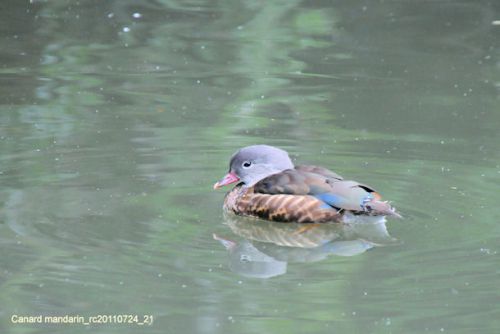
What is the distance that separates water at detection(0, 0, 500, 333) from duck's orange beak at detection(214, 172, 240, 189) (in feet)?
0.51

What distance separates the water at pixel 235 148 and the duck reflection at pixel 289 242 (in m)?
0.02

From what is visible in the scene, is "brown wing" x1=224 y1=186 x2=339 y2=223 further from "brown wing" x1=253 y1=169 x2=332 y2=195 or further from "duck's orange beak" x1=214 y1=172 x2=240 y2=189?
"duck's orange beak" x1=214 y1=172 x2=240 y2=189

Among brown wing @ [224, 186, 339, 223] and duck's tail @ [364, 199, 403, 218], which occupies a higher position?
duck's tail @ [364, 199, 403, 218]

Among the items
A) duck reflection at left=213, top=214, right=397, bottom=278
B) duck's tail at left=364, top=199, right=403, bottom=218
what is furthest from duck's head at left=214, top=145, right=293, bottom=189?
duck's tail at left=364, top=199, right=403, bottom=218

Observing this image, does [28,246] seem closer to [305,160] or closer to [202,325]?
[202,325]

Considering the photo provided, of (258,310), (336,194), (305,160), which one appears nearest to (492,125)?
(305,160)

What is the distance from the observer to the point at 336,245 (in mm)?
8430

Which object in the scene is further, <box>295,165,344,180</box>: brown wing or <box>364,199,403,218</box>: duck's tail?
<box>295,165,344,180</box>: brown wing

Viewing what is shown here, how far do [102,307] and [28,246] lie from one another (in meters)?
1.16

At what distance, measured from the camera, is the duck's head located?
9.42 metres

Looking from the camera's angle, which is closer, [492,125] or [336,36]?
[492,125]

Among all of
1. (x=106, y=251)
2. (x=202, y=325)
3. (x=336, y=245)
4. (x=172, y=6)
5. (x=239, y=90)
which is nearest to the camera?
(x=202, y=325)

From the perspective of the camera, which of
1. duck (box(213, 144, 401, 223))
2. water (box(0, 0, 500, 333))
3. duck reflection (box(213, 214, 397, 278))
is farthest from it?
duck (box(213, 144, 401, 223))

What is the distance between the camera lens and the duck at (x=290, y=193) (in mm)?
8766
